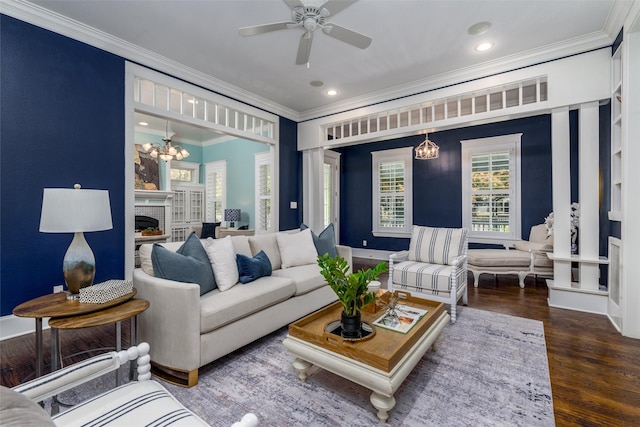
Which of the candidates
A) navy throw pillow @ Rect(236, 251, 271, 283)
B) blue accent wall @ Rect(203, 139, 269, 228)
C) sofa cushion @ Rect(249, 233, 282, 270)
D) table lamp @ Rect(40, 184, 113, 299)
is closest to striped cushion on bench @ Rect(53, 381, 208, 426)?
table lamp @ Rect(40, 184, 113, 299)

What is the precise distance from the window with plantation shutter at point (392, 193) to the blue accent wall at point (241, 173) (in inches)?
106

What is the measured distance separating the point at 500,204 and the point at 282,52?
4.52 metres

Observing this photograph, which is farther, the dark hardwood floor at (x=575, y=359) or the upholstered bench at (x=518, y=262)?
the upholstered bench at (x=518, y=262)

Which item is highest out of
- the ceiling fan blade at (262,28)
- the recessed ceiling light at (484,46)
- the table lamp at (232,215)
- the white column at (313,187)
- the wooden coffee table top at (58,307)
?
the recessed ceiling light at (484,46)

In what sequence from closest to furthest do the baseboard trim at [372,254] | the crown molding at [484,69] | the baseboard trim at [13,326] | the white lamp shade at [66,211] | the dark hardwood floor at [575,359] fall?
1. the dark hardwood floor at [575,359]
2. the white lamp shade at [66,211]
3. the baseboard trim at [13,326]
4. the crown molding at [484,69]
5. the baseboard trim at [372,254]

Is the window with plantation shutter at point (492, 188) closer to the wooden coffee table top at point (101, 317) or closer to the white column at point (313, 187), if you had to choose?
the white column at point (313, 187)

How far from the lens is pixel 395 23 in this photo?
296cm

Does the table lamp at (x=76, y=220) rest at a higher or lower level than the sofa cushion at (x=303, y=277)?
higher

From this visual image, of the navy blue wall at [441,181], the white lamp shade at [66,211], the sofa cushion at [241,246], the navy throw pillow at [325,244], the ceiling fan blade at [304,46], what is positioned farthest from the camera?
the navy blue wall at [441,181]

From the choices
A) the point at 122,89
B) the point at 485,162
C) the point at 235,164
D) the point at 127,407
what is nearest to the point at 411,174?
the point at 485,162

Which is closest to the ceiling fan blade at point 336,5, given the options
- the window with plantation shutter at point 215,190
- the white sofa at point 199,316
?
the white sofa at point 199,316

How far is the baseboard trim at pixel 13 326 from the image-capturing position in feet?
8.66

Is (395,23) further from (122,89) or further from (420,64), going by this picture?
(122,89)

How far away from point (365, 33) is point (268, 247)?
2527mm
